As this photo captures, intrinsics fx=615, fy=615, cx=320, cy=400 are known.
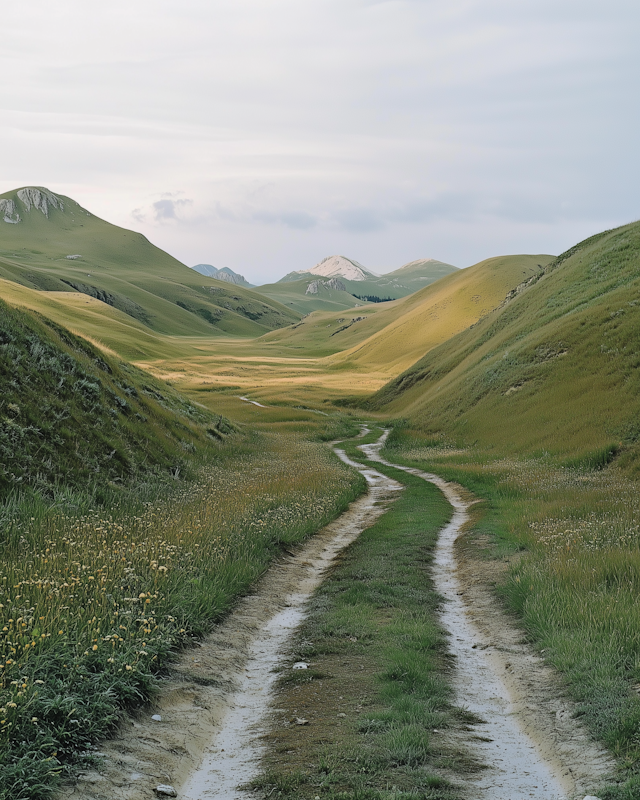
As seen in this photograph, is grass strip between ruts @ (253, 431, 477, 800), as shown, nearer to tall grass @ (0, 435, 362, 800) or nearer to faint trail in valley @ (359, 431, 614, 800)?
faint trail in valley @ (359, 431, 614, 800)

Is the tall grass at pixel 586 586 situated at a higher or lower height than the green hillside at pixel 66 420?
lower

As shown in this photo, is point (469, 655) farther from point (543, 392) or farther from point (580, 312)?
point (580, 312)

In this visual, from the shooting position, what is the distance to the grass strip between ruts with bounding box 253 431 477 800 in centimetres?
576

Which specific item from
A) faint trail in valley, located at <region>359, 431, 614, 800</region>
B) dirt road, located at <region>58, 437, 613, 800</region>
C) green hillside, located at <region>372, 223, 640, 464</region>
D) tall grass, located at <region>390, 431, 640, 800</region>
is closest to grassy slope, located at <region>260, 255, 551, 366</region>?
green hillside, located at <region>372, 223, 640, 464</region>

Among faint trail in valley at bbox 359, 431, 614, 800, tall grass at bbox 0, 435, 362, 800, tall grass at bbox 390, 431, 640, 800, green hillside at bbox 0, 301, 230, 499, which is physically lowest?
faint trail in valley at bbox 359, 431, 614, 800

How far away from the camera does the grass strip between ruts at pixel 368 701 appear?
576cm

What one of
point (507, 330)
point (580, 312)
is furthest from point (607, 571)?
point (507, 330)

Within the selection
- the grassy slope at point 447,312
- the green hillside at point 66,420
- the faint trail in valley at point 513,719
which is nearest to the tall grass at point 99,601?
the green hillside at point 66,420

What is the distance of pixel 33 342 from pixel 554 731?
2085cm

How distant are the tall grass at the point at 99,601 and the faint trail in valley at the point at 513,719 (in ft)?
13.0

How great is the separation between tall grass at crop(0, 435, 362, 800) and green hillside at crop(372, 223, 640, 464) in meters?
17.8

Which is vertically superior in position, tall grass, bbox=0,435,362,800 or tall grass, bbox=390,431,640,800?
tall grass, bbox=0,435,362,800

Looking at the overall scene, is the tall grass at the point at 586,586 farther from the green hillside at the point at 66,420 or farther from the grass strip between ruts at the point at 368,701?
the green hillside at the point at 66,420

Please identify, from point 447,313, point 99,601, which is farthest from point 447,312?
point 99,601
